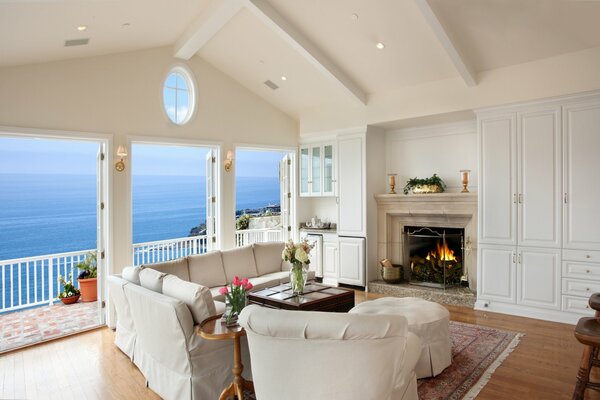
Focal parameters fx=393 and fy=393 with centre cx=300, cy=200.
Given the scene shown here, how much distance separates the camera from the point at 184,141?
582 centimetres

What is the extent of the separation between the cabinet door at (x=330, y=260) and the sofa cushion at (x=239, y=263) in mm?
1781

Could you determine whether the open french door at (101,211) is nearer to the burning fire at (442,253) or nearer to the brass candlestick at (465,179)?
the burning fire at (442,253)

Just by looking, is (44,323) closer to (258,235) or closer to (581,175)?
(258,235)

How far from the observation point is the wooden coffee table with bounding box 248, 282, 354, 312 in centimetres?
391

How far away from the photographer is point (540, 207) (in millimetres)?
4867

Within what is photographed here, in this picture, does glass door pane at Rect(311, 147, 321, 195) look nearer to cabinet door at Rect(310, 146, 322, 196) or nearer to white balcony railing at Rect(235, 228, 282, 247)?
cabinet door at Rect(310, 146, 322, 196)

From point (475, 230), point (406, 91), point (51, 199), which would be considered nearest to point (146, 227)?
point (51, 199)

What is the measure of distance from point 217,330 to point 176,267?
2193 millimetres

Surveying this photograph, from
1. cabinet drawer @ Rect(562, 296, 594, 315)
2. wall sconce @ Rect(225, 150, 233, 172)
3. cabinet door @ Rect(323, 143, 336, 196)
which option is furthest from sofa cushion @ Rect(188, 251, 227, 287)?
cabinet drawer @ Rect(562, 296, 594, 315)

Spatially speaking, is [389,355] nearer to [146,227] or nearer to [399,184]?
[399,184]

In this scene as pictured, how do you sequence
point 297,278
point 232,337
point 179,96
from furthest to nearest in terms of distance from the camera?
point 179,96
point 297,278
point 232,337

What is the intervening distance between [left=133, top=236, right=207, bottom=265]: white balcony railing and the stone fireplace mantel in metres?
3.09

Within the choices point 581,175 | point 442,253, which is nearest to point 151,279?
point 442,253

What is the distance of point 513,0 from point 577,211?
98.8 inches
